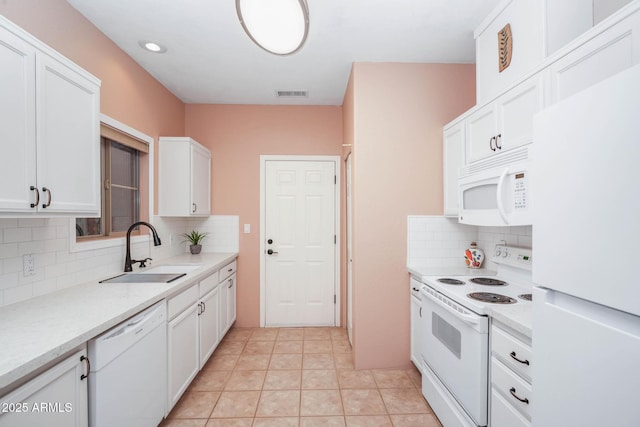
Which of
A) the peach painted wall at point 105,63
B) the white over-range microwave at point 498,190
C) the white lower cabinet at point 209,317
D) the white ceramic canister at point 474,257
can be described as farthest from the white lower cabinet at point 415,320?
the peach painted wall at point 105,63

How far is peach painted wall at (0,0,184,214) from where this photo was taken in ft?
5.12

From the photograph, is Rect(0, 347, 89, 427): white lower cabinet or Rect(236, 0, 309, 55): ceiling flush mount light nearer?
Rect(0, 347, 89, 427): white lower cabinet

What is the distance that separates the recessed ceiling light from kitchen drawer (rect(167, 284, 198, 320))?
1.94 m

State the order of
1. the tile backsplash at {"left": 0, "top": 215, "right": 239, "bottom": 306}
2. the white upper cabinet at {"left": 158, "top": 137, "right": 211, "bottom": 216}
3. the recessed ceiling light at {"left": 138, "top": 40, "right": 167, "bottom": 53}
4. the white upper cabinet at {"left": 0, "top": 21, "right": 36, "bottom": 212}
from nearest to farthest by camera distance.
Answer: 1. the white upper cabinet at {"left": 0, "top": 21, "right": 36, "bottom": 212}
2. the tile backsplash at {"left": 0, "top": 215, "right": 239, "bottom": 306}
3. the recessed ceiling light at {"left": 138, "top": 40, "right": 167, "bottom": 53}
4. the white upper cabinet at {"left": 158, "top": 137, "right": 211, "bottom": 216}

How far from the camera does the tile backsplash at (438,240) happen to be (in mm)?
2512

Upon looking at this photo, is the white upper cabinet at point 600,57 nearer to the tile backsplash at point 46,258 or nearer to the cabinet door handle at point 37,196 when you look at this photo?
the cabinet door handle at point 37,196

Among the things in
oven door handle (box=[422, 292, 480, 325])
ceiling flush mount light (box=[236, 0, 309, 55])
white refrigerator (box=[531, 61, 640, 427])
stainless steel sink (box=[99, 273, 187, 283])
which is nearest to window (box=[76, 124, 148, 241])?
stainless steel sink (box=[99, 273, 187, 283])

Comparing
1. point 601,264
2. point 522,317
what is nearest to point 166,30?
point 601,264

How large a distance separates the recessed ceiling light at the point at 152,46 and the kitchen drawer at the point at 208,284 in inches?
76.2

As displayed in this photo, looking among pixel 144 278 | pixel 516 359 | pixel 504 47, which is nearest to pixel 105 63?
pixel 144 278

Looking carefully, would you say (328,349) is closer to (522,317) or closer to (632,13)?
(522,317)

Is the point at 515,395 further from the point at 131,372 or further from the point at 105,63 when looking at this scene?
the point at 105,63

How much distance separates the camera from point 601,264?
28.4 inches

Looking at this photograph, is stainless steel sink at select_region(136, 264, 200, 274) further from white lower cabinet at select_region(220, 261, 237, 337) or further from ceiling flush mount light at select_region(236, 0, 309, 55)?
ceiling flush mount light at select_region(236, 0, 309, 55)
